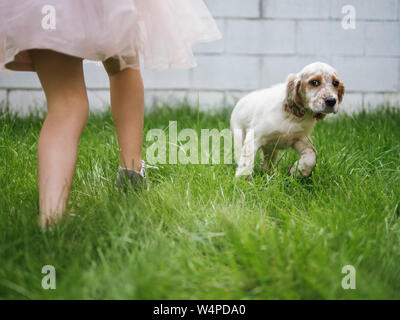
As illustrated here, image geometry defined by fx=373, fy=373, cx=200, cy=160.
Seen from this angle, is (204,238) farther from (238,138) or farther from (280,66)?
(280,66)

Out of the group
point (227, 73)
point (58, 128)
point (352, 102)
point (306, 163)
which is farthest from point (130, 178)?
point (352, 102)

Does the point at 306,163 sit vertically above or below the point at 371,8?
below

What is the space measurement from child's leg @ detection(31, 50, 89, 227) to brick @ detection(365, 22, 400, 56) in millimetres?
3403

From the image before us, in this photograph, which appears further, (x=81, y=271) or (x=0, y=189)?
(x=0, y=189)

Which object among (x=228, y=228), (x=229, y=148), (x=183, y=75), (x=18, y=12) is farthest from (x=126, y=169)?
(x=183, y=75)

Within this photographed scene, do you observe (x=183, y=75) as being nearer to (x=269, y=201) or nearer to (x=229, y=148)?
(x=229, y=148)

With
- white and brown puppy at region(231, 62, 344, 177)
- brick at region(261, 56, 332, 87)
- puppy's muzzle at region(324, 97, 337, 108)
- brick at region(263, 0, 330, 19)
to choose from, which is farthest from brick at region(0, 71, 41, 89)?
puppy's muzzle at region(324, 97, 337, 108)

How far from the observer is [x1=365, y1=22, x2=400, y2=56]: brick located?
148 inches

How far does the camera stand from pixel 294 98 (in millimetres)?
1833

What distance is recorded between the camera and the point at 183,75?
12.8 ft

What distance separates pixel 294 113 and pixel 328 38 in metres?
2.35

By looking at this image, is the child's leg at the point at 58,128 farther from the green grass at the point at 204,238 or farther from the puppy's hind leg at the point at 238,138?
the puppy's hind leg at the point at 238,138
